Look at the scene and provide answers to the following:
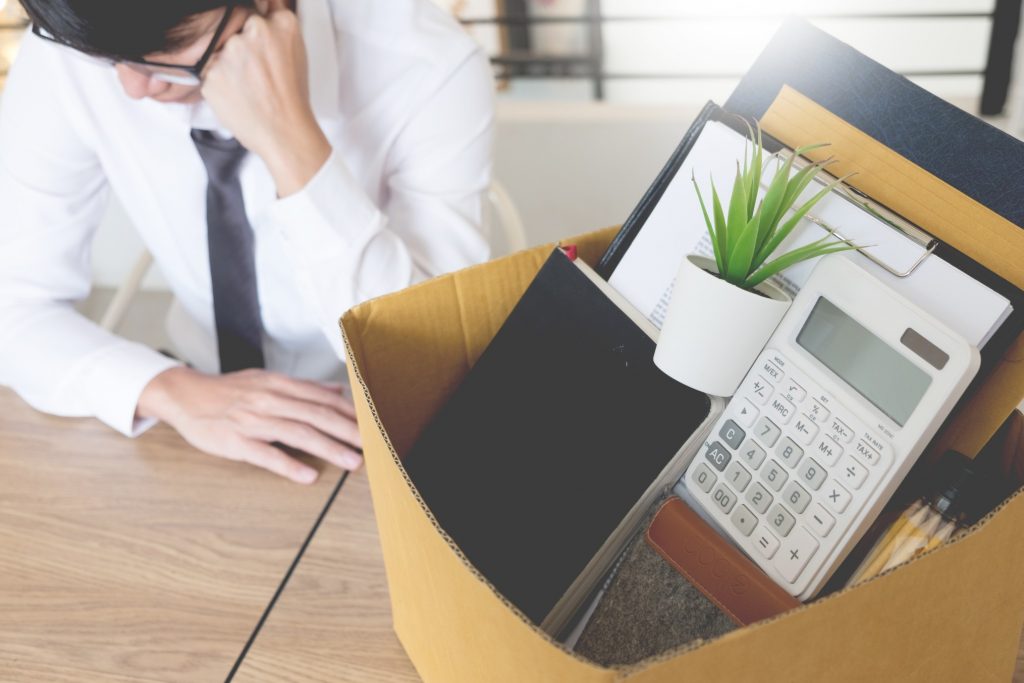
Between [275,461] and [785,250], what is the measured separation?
0.53 meters

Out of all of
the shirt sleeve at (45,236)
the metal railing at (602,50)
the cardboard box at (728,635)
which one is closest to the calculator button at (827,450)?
the cardboard box at (728,635)

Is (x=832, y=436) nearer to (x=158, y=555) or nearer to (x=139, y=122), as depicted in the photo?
(x=158, y=555)

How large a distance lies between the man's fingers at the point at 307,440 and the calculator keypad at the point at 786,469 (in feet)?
1.31

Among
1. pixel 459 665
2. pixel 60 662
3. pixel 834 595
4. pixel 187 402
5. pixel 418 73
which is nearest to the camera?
pixel 834 595

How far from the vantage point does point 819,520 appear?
1.71 feet

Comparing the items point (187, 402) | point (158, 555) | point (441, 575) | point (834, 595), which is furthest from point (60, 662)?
point (834, 595)

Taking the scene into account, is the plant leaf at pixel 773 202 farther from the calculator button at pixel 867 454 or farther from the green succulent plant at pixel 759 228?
the calculator button at pixel 867 454

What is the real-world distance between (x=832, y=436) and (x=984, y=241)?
147 millimetres

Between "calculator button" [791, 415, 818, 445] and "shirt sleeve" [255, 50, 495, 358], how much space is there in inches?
24.5

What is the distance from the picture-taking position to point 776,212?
1.73 feet

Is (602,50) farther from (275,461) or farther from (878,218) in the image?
(878,218)

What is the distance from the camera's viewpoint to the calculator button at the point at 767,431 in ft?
1.81

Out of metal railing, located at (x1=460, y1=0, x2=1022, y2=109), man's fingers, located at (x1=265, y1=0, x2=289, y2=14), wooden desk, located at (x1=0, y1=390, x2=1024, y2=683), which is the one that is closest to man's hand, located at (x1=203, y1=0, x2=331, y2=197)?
man's fingers, located at (x1=265, y1=0, x2=289, y2=14)

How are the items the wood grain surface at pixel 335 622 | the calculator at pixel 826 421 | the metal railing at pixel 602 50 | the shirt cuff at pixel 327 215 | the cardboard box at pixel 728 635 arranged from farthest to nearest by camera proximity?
the metal railing at pixel 602 50 < the shirt cuff at pixel 327 215 < the wood grain surface at pixel 335 622 < the calculator at pixel 826 421 < the cardboard box at pixel 728 635
